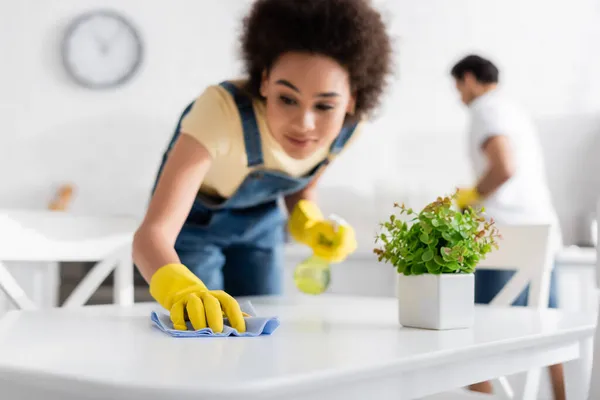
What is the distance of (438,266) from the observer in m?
0.92

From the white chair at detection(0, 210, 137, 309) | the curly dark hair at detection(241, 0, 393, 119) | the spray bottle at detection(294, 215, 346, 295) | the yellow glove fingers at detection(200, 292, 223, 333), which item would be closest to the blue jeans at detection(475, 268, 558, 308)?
the spray bottle at detection(294, 215, 346, 295)

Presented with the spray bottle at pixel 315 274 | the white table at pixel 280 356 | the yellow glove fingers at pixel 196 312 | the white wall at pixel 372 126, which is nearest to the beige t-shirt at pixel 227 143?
the spray bottle at pixel 315 274

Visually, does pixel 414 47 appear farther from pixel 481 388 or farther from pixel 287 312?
pixel 287 312

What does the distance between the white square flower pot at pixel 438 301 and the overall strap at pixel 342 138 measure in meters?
0.57

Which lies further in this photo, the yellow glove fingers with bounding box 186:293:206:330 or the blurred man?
the blurred man

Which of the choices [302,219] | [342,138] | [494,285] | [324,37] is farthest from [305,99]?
[494,285]

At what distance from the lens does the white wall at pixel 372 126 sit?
312 cm

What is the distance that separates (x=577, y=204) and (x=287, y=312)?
2351 mm

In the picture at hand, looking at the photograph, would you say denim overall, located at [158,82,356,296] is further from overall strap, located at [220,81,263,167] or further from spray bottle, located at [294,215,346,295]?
spray bottle, located at [294,215,346,295]

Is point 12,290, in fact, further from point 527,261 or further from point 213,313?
point 527,261

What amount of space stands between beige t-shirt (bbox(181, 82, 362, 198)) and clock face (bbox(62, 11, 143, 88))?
6.21ft

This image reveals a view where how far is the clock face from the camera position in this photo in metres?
3.18

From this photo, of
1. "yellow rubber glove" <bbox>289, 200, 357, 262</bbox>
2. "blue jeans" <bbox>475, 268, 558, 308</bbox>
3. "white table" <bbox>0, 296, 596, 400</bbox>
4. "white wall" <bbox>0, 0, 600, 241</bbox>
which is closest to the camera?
"white table" <bbox>0, 296, 596, 400</bbox>

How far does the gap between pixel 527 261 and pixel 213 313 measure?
3.11 feet
